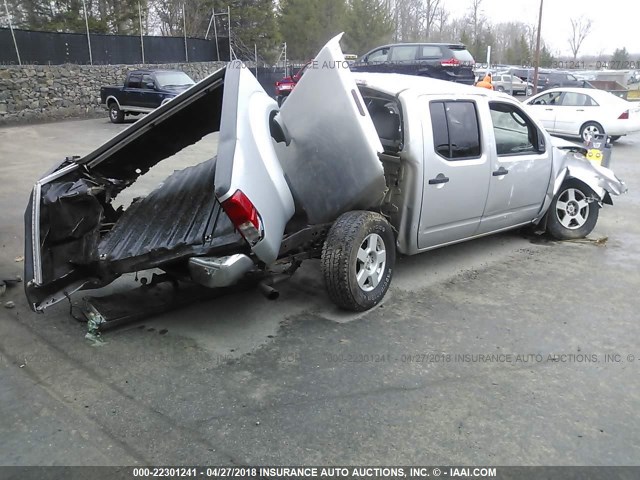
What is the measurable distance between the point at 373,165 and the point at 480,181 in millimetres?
1594

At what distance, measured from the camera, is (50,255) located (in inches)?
168

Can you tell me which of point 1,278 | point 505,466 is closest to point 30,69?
point 1,278

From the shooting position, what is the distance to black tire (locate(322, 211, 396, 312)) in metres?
4.32

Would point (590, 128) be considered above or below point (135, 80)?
below

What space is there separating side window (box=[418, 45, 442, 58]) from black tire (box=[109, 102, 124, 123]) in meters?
10.5

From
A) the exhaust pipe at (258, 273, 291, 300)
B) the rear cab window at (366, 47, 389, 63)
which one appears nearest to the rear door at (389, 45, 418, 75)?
the rear cab window at (366, 47, 389, 63)

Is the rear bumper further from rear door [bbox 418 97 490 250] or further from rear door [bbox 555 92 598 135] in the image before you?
rear door [bbox 555 92 598 135]

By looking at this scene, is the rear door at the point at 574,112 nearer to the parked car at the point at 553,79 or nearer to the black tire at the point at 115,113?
the black tire at the point at 115,113

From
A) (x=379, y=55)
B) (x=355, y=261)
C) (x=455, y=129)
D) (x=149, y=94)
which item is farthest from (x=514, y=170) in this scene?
(x=379, y=55)

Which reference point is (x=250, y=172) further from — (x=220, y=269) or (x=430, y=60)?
(x=430, y=60)

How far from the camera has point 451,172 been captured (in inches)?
202

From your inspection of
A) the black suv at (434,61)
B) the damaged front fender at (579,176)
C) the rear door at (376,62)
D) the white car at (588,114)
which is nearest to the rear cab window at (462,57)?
the black suv at (434,61)

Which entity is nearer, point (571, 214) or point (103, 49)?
point (571, 214)

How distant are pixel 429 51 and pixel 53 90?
13.5 m
